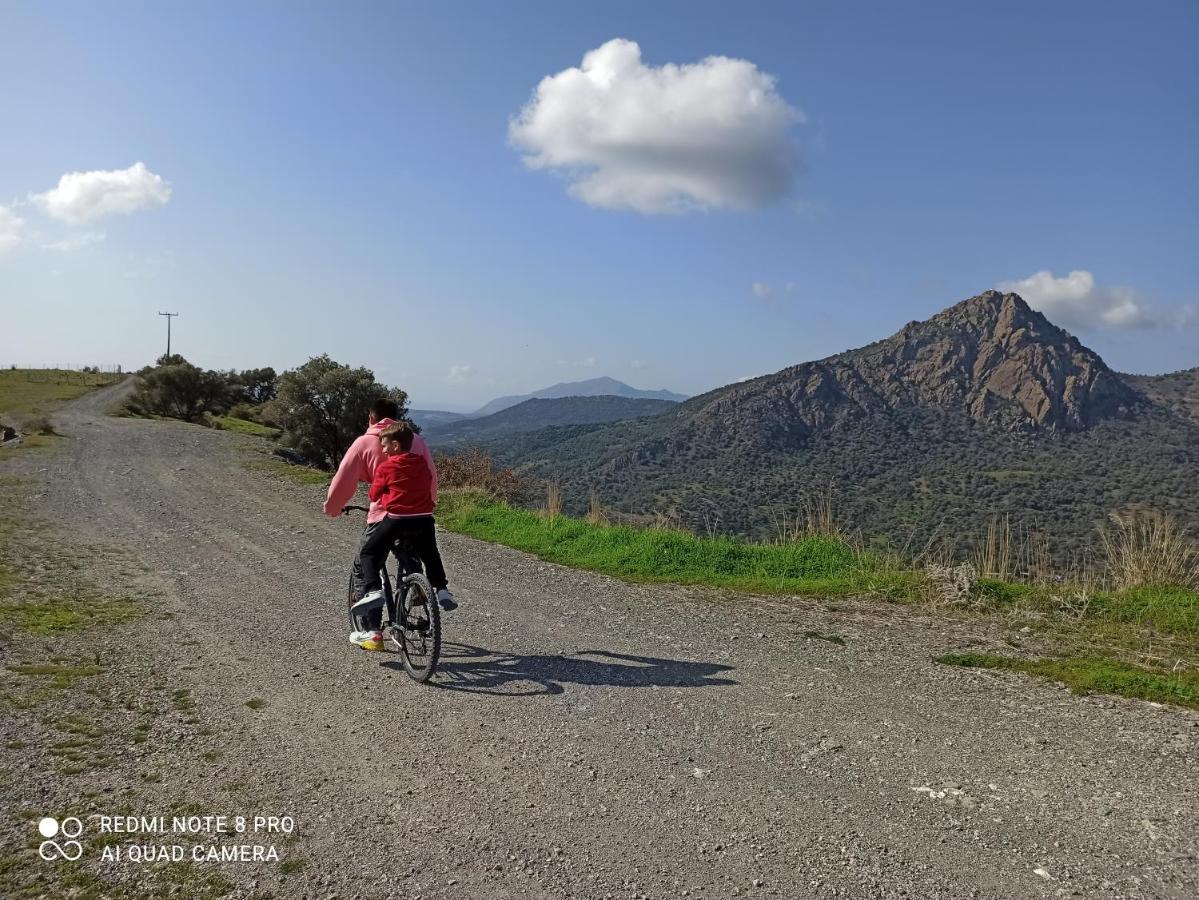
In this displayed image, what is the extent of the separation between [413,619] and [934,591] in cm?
588

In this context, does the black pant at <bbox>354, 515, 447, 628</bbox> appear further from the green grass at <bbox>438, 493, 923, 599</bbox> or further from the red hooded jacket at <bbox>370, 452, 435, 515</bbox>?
the green grass at <bbox>438, 493, 923, 599</bbox>

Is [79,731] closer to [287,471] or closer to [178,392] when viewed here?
[287,471]

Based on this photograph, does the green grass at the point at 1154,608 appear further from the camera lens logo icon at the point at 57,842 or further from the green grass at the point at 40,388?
the green grass at the point at 40,388

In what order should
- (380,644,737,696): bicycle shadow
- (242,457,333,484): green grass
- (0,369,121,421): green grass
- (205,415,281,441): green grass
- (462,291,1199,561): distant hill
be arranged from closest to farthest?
(380,644,737,696): bicycle shadow → (242,457,333,484): green grass → (205,415,281,441): green grass → (0,369,121,421): green grass → (462,291,1199,561): distant hill

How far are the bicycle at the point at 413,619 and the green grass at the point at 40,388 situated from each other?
112ft

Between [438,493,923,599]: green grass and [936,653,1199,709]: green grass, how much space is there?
2153mm

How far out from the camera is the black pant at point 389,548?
18.4 ft

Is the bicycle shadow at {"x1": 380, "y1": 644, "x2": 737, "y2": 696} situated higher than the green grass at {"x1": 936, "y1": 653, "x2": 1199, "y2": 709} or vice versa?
the green grass at {"x1": 936, "y1": 653, "x2": 1199, "y2": 709}

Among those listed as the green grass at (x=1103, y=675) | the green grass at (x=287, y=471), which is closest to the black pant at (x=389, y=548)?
the green grass at (x=1103, y=675)

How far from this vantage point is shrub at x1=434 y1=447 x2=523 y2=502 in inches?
661

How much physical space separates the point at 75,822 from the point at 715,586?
22.4 ft

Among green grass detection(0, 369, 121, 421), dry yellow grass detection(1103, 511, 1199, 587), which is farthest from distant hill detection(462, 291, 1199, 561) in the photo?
green grass detection(0, 369, 121, 421)

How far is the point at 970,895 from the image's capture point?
9.25 ft

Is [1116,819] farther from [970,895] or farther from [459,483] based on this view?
[459,483]
